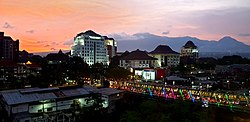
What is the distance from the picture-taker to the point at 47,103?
19.2 meters

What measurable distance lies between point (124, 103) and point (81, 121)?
584 centimetres

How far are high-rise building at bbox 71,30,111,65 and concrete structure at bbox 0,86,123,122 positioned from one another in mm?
35522

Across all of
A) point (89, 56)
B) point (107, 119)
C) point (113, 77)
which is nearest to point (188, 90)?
point (107, 119)

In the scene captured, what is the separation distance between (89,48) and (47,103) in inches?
1558

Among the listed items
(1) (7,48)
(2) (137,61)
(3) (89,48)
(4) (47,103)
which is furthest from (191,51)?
(4) (47,103)

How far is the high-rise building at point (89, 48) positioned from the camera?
57438 millimetres

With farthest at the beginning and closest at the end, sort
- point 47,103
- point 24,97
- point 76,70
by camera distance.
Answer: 1. point 76,70
2. point 47,103
3. point 24,97

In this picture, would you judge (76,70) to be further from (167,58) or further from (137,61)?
(167,58)

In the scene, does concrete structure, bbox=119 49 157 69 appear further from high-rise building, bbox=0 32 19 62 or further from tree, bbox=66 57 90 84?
high-rise building, bbox=0 32 19 62

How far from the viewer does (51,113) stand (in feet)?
62.8

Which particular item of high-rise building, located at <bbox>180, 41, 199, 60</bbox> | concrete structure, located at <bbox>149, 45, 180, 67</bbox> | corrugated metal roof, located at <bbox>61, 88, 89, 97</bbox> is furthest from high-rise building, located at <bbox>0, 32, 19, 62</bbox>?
high-rise building, located at <bbox>180, 41, 199, 60</bbox>

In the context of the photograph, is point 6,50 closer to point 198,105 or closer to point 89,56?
point 89,56

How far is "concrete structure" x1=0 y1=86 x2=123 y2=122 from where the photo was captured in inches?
695

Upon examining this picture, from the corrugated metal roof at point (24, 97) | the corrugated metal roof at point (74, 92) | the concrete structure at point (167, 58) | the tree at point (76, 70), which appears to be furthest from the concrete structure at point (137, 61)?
the corrugated metal roof at point (24, 97)
